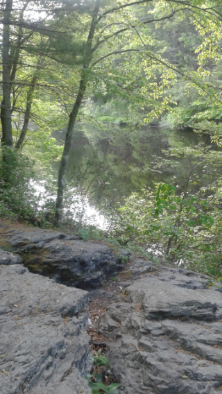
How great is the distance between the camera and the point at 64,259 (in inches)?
197

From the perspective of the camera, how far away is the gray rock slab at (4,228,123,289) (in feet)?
16.2

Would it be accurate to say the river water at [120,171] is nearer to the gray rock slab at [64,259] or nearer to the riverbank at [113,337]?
the gray rock slab at [64,259]

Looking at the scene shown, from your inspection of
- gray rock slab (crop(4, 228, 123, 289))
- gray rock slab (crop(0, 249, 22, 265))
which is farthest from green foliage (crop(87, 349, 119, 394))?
gray rock slab (crop(0, 249, 22, 265))

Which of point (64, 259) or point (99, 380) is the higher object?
point (64, 259)

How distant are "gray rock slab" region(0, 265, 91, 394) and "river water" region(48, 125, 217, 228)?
435 centimetres

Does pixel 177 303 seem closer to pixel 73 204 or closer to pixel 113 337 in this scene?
pixel 113 337


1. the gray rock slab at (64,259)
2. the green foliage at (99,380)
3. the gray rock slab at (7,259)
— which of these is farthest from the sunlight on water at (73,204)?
the green foliage at (99,380)

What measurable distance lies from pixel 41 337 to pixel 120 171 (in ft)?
48.4

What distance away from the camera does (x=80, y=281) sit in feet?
16.6

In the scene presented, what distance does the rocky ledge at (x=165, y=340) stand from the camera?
272cm

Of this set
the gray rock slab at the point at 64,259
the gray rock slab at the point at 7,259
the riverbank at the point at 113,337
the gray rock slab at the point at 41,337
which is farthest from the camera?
the gray rock slab at the point at 64,259

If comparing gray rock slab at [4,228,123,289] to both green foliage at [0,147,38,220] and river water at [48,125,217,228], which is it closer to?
green foliage at [0,147,38,220]

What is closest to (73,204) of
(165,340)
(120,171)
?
(165,340)

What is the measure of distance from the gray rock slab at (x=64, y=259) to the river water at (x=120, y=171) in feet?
7.44
